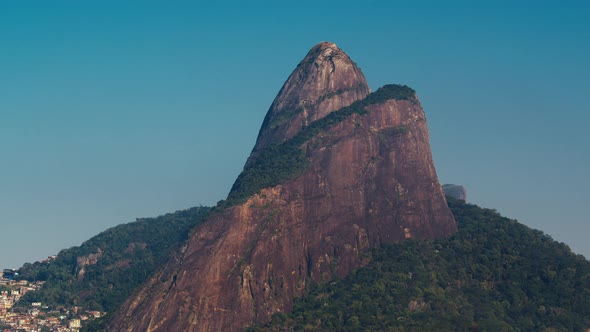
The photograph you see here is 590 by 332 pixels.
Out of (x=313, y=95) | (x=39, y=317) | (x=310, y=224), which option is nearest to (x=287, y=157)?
(x=310, y=224)

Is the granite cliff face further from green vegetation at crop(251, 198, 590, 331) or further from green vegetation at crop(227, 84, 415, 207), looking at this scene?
green vegetation at crop(251, 198, 590, 331)

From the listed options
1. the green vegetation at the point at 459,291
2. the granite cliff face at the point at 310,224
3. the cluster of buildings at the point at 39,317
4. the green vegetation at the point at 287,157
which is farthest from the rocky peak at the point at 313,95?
the cluster of buildings at the point at 39,317

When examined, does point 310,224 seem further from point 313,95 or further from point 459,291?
point 313,95

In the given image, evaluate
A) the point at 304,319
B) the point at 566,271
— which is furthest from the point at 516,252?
the point at 304,319

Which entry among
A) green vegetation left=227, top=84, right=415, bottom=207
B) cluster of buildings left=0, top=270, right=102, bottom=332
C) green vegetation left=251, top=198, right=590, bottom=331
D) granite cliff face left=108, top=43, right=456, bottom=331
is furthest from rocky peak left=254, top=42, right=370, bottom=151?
cluster of buildings left=0, top=270, right=102, bottom=332

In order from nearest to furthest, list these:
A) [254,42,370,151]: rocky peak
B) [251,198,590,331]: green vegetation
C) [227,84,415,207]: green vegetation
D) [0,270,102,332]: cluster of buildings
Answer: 1. [251,198,590,331]: green vegetation
2. [227,84,415,207]: green vegetation
3. [0,270,102,332]: cluster of buildings
4. [254,42,370,151]: rocky peak

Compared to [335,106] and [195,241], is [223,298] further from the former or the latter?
[335,106]

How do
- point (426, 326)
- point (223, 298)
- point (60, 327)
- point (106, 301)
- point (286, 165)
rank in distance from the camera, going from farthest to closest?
1. point (106, 301)
2. point (60, 327)
3. point (286, 165)
4. point (223, 298)
5. point (426, 326)

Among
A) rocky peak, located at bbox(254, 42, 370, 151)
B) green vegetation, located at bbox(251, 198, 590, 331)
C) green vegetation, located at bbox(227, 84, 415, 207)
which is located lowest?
green vegetation, located at bbox(251, 198, 590, 331)

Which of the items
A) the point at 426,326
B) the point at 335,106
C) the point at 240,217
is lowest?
the point at 426,326
